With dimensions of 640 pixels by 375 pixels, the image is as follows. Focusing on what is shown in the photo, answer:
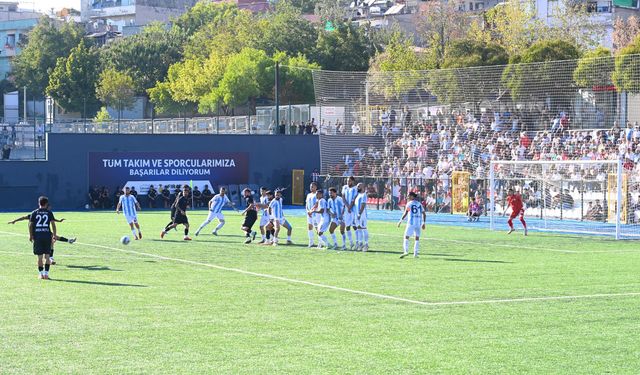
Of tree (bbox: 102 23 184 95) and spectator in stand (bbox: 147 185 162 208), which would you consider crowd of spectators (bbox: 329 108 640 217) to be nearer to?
spectator in stand (bbox: 147 185 162 208)

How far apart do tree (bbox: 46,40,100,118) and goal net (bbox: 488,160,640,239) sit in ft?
199

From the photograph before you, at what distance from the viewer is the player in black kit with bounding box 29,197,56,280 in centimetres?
2144

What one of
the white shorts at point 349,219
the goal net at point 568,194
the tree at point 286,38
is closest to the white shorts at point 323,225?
the white shorts at point 349,219

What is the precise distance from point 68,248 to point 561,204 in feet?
74.2

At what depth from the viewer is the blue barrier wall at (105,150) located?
5325 cm

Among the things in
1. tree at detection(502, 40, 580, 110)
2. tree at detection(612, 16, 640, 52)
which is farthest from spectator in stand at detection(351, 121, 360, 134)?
tree at detection(612, 16, 640, 52)

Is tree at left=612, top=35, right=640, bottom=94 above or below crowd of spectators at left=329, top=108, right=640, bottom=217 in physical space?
above

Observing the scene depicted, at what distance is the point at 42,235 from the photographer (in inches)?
854

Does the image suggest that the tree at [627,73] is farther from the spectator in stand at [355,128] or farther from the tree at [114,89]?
the tree at [114,89]

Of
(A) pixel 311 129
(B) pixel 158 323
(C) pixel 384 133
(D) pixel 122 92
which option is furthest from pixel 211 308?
(D) pixel 122 92

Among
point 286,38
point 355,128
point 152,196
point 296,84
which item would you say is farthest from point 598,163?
point 286,38

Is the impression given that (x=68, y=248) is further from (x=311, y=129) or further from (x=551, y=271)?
(x=311, y=129)

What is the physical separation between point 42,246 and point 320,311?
769cm

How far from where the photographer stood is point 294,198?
194ft
